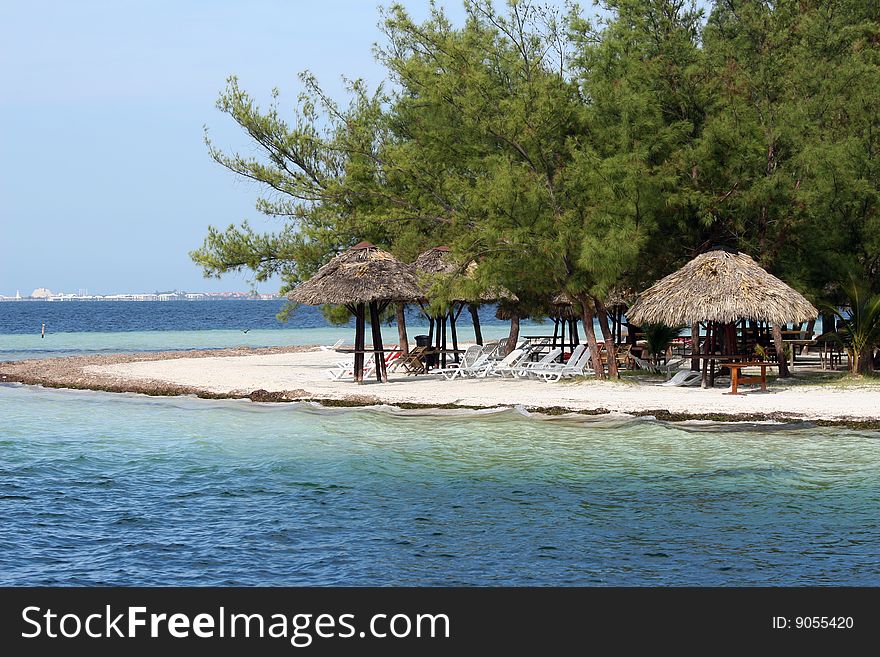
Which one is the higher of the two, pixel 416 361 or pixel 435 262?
pixel 435 262

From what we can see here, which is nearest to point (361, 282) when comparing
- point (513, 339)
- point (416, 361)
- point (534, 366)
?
point (416, 361)

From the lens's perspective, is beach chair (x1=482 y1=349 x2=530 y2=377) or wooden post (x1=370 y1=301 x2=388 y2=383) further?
beach chair (x1=482 y1=349 x2=530 y2=377)

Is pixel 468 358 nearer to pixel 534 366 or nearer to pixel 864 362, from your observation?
pixel 534 366

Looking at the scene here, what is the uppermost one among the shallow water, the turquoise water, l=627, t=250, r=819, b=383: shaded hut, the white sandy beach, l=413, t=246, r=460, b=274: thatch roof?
l=413, t=246, r=460, b=274: thatch roof

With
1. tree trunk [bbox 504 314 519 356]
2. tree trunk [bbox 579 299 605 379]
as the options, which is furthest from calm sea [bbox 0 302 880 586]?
tree trunk [bbox 504 314 519 356]

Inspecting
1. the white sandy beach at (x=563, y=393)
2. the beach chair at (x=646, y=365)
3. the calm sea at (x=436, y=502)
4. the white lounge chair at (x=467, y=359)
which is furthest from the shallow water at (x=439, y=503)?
the beach chair at (x=646, y=365)

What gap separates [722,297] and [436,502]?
8788 mm

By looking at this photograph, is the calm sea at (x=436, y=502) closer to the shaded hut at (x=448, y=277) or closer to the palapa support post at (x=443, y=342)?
the shaded hut at (x=448, y=277)

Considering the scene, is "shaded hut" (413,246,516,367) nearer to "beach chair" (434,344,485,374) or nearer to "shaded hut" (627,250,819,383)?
"beach chair" (434,344,485,374)

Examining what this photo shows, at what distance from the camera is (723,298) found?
57.3 ft

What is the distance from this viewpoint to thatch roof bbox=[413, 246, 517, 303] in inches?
781

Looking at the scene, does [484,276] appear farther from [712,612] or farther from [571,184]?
[712,612]

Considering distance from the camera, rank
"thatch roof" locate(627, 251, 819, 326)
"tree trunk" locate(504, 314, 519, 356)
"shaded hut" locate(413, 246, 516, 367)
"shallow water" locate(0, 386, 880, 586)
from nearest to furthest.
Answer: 1. "shallow water" locate(0, 386, 880, 586)
2. "thatch roof" locate(627, 251, 819, 326)
3. "shaded hut" locate(413, 246, 516, 367)
4. "tree trunk" locate(504, 314, 519, 356)

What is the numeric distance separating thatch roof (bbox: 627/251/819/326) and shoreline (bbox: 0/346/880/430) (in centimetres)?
125
